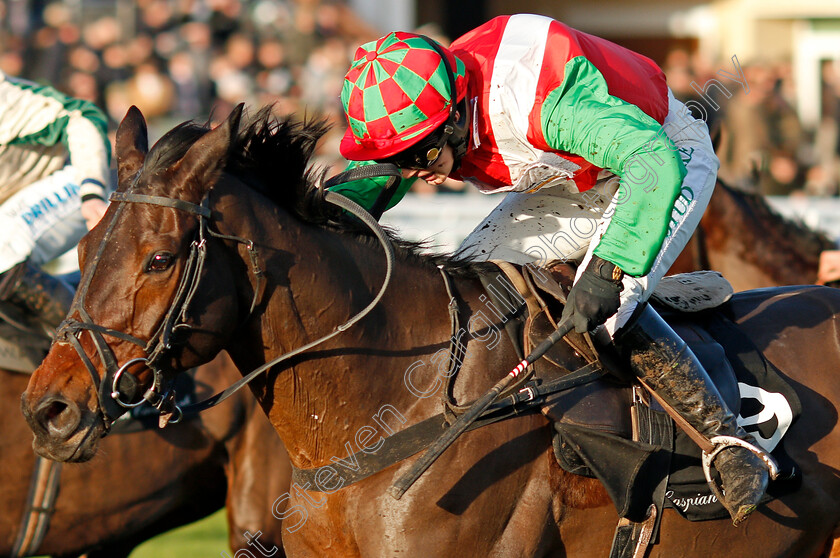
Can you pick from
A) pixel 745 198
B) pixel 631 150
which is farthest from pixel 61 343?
pixel 745 198

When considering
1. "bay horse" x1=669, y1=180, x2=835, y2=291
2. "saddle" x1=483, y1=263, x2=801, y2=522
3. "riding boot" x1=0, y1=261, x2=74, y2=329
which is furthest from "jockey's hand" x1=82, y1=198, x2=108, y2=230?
"bay horse" x1=669, y1=180, x2=835, y2=291

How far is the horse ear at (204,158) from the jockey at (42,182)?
1.67 m

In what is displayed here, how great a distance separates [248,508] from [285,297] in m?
1.99

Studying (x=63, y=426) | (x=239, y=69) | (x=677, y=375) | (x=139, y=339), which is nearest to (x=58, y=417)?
(x=63, y=426)

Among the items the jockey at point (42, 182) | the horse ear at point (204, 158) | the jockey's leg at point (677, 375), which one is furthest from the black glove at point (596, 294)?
the jockey at point (42, 182)

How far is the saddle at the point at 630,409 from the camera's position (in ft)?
8.88

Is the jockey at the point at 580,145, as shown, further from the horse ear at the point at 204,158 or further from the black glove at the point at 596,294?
the horse ear at the point at 204,158

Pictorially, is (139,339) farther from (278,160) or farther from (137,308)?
(278,160)

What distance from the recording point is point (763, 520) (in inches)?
117

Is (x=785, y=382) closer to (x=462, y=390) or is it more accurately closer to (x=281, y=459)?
(x=462, y=390)

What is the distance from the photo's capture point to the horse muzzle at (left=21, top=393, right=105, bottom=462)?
2.37 metres

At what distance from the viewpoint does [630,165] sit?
247 centimetres

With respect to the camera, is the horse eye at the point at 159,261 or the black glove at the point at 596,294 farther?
the black glove at the point at 596,294

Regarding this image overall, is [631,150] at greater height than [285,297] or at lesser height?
greater
